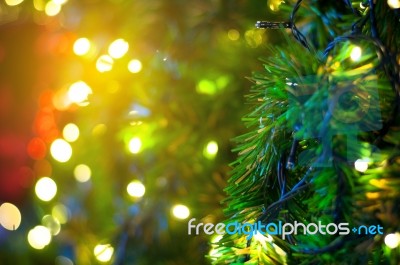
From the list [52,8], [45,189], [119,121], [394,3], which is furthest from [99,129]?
[394,3]

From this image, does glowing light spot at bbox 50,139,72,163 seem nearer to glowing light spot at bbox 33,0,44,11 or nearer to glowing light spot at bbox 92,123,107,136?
glowing light spot at bbox 92,123,107,136

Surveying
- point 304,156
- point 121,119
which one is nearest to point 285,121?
point 304,156

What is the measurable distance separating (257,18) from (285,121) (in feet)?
1.15

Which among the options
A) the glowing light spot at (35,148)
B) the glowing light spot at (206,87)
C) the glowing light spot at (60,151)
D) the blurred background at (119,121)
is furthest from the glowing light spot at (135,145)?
the glowing light spot at (35,148)

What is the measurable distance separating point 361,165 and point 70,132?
71 centimetres

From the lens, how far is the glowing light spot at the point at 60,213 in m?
0.91

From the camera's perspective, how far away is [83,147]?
84 centimetres

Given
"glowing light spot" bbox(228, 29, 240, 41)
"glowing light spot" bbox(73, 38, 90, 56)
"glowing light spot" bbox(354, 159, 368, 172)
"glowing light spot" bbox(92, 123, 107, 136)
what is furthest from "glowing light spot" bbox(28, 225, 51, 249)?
"glowing light spot" bbox(354, 159, 368, 172)

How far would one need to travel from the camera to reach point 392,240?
30 centimetres

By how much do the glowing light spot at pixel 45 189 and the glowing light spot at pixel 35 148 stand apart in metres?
0.09

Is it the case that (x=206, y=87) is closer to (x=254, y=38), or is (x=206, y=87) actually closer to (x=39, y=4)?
(x=254, y=38)

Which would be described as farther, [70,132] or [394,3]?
[70,132]

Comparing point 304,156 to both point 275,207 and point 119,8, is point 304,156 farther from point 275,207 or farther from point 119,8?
point 119,8

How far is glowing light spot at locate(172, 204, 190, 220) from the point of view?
650 mm
